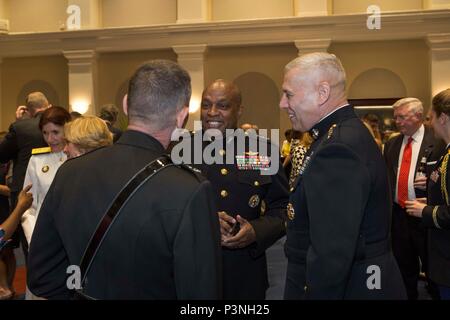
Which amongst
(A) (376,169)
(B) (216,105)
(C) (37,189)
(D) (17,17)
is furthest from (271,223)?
(D) (17,17)

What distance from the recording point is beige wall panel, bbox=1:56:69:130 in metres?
12.5

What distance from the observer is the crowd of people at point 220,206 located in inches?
55.1

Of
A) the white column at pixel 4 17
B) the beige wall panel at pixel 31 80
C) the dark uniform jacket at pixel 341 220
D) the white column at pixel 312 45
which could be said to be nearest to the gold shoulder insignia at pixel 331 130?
the dark uniform jacket at pixel 341 220

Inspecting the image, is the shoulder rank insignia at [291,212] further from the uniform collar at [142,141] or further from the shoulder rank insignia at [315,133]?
the uniform collar at [142,141]

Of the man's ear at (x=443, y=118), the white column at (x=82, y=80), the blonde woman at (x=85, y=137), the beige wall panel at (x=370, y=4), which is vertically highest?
the beige wall panel at (x=370, y=4)

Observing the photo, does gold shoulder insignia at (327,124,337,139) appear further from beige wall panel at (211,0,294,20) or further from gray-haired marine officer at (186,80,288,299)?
beige wall panel at (211,0,294,20)

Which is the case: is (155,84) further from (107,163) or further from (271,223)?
(271,223)

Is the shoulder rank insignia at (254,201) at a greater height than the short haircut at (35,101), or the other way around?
the short haircut at (35,101)

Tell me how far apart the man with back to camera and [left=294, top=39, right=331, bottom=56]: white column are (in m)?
9.38

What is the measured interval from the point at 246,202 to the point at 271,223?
162mm

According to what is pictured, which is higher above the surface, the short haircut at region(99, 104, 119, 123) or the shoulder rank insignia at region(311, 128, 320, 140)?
the short haircut at region(99, 104, 119, 123)

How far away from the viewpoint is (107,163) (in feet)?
4.81

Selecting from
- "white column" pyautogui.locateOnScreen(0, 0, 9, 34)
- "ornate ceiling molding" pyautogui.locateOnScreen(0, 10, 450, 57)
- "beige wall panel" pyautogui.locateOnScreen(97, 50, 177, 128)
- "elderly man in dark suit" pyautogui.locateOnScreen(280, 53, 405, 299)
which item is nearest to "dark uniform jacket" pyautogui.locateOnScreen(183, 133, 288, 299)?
"elderly man in dark suit" pyautogui.locateOnScreen(280, 53, 405, 299)

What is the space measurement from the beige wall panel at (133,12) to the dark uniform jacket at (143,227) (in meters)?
11.1
